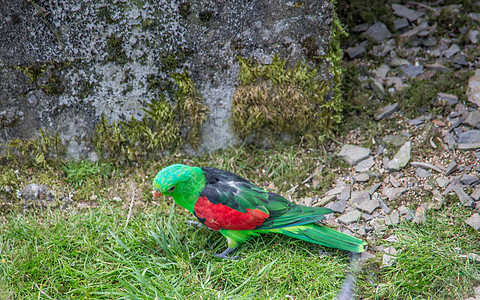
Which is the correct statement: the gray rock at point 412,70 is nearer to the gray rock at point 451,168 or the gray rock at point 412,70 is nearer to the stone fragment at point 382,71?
the stone fragment at point 382,71

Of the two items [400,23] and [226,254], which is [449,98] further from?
[226,254]

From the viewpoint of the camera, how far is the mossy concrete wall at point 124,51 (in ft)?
13.6

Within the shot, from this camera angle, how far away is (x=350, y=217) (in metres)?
4.05

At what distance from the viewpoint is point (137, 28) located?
4.22 metres

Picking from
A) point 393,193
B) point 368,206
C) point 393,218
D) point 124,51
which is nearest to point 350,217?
point 368,206

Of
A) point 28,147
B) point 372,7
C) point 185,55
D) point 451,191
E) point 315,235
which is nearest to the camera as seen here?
point 315,235

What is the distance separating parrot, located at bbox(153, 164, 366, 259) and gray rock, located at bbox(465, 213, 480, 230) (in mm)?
1027

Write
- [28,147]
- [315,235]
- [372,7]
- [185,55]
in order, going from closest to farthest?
[315,235] → [185,55] → [28,147] → [372,7]

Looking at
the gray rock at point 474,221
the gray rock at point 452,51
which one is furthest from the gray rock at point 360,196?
the gray rock at point 452,51

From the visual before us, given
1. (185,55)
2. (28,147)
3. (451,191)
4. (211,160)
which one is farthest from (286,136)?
(28,147)

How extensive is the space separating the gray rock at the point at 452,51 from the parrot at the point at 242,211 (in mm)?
2969

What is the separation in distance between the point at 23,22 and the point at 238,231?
3014 mm

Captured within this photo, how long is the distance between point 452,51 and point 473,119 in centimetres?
119

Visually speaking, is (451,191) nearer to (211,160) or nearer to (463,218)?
(463,218)
